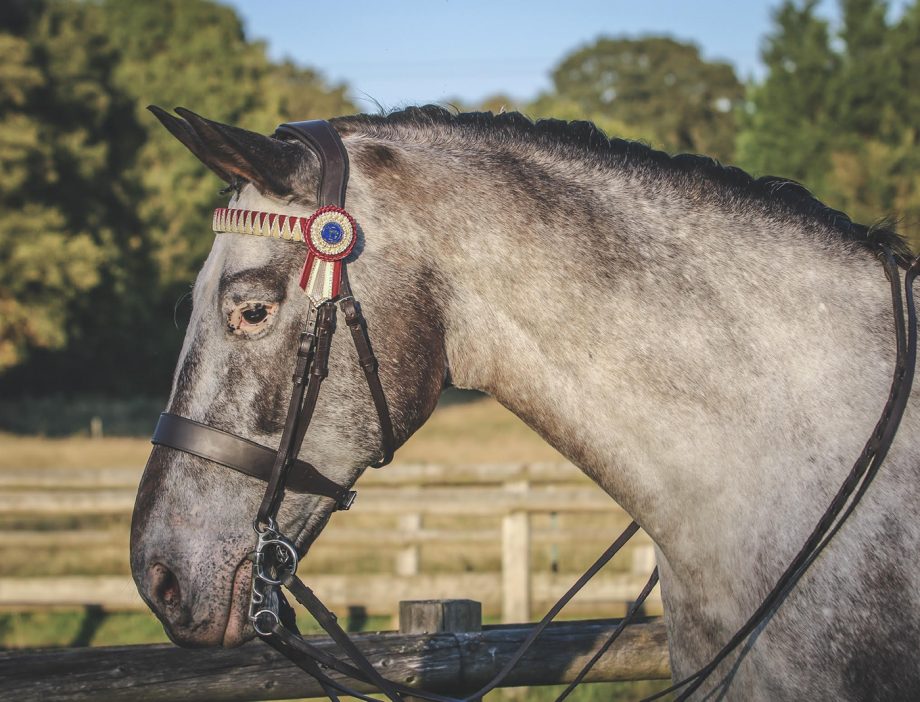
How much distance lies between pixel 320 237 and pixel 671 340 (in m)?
0.89

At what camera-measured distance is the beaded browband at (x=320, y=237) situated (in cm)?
225

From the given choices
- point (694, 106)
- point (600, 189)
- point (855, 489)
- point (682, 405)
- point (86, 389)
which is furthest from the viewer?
point (694, 106)

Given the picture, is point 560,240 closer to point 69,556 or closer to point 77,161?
point 69,556

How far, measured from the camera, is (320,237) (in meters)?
2.25

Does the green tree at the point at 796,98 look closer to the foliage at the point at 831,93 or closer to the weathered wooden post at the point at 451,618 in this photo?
the foliage at the point at 831,93

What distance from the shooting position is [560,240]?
236cm

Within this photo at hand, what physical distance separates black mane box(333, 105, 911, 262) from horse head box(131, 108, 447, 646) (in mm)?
366

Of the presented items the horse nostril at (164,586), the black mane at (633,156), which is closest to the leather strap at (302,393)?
the horse nostril at (164,586)

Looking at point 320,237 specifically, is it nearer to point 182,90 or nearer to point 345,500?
point 345,500

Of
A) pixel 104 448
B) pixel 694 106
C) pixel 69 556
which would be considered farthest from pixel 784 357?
pixel 694 106

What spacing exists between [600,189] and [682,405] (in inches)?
24.2

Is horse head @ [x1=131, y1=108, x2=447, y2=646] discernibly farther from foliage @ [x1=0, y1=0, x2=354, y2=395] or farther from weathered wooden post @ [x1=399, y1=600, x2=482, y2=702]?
foliage @ [x1=0, y1=0, x2=354, y2=395]

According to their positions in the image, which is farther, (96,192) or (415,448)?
(96,192)

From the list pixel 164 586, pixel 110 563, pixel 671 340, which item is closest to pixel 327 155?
pixel 671 340
